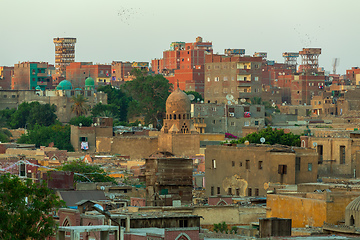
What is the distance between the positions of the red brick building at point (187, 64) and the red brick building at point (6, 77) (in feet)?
60.6

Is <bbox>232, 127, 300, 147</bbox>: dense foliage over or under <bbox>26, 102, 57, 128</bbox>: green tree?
under

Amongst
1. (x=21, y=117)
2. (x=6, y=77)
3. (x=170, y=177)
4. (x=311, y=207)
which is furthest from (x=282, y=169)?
(x=6, y=77)

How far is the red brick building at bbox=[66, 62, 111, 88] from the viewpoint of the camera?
131 metres

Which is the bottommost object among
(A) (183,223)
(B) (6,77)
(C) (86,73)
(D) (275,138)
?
(A) (183,223)

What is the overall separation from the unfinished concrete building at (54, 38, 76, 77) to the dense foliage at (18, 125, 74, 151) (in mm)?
65688

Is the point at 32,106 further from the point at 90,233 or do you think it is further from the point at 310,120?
the point at 90,233

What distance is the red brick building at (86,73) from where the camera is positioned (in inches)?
5153

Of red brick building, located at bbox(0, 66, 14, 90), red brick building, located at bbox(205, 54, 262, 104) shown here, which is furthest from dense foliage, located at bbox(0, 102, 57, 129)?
red brick building, located at bbox(0, 66, 14, 90)

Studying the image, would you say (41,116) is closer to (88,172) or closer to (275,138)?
(275,138)

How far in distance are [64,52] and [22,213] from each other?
128241mm

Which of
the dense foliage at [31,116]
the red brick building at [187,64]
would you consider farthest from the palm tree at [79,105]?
the red brick building at [187,64]

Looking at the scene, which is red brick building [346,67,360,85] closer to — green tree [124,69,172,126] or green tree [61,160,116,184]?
green tree [124,69,172,126]

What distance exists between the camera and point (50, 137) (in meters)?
78.9

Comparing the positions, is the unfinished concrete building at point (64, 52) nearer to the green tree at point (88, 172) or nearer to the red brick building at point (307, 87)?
the red brick building at point (307, 87)
